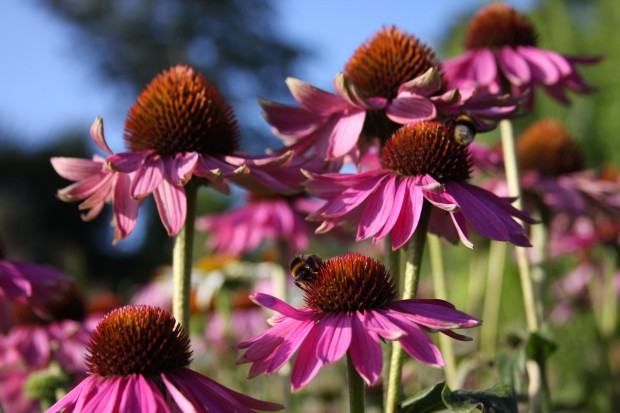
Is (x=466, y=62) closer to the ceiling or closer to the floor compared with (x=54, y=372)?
closer to the ceiling

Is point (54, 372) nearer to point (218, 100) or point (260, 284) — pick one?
point (218, 100)

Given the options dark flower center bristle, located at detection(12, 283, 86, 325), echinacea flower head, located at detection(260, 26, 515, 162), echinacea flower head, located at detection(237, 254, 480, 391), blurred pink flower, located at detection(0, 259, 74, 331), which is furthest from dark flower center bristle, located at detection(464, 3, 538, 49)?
dark flower center bristle, located at detection(12, 283, 86, 325)

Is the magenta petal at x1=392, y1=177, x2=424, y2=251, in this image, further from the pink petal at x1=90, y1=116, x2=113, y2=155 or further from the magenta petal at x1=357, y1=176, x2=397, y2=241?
the pink petal at x1=90, y1=116, x2=113, y2=155

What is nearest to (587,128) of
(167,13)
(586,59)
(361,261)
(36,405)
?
(586,59)

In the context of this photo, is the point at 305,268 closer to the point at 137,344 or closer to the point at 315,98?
the point at 137,344

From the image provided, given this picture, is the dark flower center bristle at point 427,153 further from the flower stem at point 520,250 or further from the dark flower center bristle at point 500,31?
the dark flower center bristle at point 500,31

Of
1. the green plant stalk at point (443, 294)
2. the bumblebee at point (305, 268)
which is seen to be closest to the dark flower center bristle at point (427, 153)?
the bumblebee at point (305, 268)
